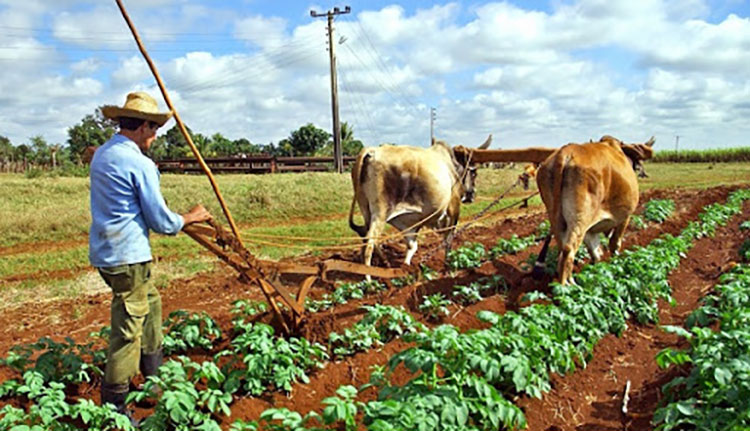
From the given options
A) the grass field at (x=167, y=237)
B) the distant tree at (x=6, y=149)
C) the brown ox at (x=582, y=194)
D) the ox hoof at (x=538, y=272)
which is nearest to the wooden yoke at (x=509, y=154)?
the brown ox at (x=582, y=194)

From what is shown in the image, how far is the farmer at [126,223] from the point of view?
4.20 meters

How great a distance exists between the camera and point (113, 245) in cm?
421

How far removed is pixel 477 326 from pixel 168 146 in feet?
170

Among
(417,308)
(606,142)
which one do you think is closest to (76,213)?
(417,308)

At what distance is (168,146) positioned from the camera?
53.8 metres

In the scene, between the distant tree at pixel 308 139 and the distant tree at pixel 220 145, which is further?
the distant tree at pixel 220 145

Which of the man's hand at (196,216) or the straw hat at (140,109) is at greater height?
the straw hat at (140,109)

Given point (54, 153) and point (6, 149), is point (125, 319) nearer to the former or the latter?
point (54, 153)

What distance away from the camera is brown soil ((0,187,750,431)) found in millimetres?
4668

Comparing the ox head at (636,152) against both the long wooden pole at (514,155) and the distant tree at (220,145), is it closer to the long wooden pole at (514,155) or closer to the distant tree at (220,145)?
the long wooden pole at (514,155)

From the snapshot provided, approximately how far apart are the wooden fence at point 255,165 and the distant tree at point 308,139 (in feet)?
56.7

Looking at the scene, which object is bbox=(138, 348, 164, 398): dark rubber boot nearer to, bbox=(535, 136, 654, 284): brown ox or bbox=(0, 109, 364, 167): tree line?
bbox=(535, 136, 654, 284): brown ox

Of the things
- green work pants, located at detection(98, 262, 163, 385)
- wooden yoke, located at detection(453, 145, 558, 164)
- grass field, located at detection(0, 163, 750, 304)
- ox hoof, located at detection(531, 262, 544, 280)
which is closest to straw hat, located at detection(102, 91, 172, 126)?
green work pants, located at detection(98, 262, 163, 385)

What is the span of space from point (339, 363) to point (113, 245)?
7.05 ft
